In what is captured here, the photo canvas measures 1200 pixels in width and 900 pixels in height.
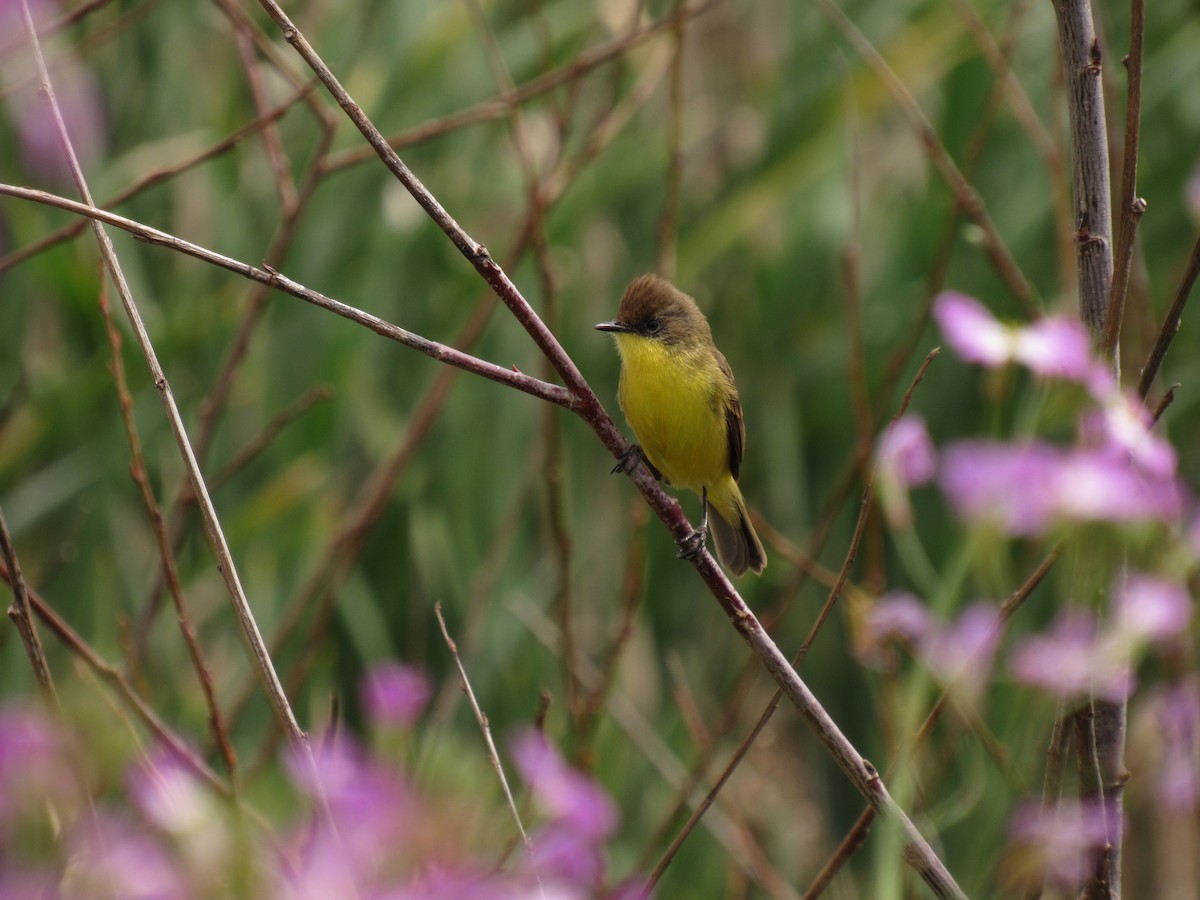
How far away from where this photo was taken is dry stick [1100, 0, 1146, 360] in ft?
4.05

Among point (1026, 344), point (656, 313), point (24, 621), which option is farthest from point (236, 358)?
point (1026, 344)

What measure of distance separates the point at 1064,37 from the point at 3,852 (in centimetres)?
119

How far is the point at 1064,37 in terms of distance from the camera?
1305mm

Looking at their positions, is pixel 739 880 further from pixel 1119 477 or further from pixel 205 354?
pixel 205 354

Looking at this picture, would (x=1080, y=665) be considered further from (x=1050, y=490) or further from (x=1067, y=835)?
(x=1067, y=835)

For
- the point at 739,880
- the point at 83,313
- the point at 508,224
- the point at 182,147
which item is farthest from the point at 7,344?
the point at 739,880

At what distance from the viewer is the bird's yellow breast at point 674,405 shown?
2.80 m

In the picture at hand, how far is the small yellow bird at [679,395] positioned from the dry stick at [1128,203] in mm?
1465

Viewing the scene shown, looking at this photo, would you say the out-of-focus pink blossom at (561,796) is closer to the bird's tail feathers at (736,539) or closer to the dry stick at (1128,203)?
the dry stick at (1128,203)

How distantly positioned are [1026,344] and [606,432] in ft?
1.70

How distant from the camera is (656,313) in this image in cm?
282

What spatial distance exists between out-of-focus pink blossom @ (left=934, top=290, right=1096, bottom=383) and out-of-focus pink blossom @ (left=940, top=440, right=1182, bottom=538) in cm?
10

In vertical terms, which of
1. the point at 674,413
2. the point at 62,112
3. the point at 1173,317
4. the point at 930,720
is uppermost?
the point at 62,112

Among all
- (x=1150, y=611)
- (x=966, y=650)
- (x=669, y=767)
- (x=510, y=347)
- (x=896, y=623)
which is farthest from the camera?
(x=510, y=347)
